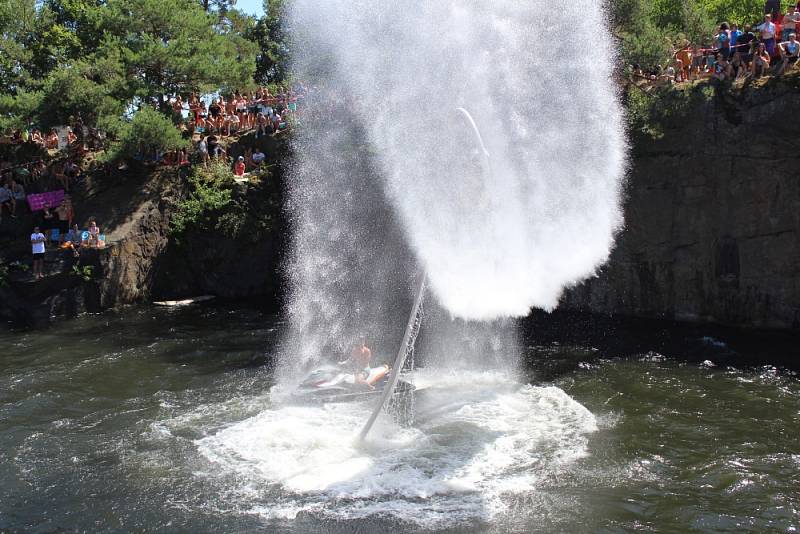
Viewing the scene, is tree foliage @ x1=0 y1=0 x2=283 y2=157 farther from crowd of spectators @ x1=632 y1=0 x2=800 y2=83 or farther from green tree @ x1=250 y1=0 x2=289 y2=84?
crowd of spectators @ x1=632 y1=0 x2=800 y2=83

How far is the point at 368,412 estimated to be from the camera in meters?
14.7

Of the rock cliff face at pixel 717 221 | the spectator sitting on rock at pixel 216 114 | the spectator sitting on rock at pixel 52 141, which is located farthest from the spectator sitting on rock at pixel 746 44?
the spectator sitting on rock at pixel 52 141

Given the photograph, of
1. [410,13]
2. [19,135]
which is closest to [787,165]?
[410,13]

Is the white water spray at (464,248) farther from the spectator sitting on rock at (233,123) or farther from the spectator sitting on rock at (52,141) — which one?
the spectator sitting on rock at (52,141)

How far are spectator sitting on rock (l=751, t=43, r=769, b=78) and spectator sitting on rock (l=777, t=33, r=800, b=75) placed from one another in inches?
16.9

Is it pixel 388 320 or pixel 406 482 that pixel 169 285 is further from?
pixel 406 482

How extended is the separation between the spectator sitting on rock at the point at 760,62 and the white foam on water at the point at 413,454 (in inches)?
449

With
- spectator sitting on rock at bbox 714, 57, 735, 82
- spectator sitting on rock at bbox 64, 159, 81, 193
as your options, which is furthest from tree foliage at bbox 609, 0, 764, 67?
spectator sitting on rock at bbox 64, 159, 81, 193

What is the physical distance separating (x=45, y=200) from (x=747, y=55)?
→ 23.6 meters

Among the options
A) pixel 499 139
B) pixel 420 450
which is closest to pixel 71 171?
pixel 499 139

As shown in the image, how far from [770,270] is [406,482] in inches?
521

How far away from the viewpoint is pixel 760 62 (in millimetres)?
20406

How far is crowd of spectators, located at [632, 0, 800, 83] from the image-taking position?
66.8 ft

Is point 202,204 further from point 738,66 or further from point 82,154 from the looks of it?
point 738,66
